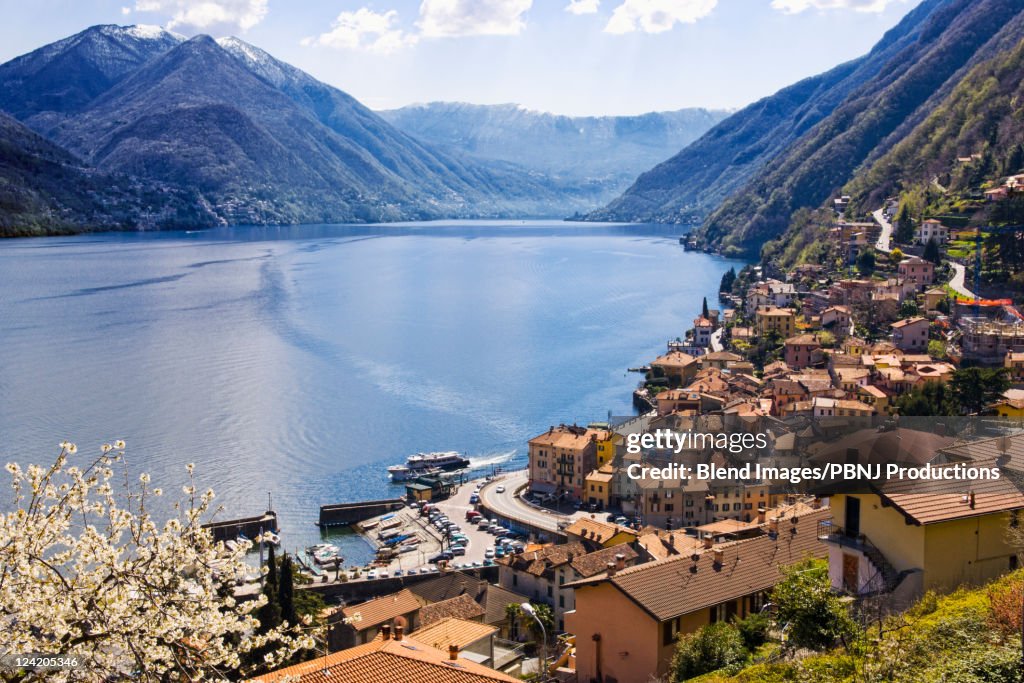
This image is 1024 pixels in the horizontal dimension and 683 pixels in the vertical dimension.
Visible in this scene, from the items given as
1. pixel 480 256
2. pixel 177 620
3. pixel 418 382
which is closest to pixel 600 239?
pixel 480 256

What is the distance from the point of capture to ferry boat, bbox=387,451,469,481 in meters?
24.4

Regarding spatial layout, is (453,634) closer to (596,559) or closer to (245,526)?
(596,559)

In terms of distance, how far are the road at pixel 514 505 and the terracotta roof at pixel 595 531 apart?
282 centimetres

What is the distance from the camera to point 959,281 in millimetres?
33750

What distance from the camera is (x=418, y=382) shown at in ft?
114

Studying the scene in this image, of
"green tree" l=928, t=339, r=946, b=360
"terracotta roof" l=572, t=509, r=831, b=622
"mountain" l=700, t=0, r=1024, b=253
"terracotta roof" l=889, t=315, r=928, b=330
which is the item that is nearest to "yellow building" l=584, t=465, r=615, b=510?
"terracotta roof" l=572, t=509, r=831, b=622

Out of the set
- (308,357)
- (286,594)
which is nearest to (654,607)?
(286,594)

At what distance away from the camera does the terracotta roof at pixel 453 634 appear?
30.1ft

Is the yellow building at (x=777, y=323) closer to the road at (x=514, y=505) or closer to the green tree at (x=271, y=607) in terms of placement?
the road at (x=514, y=505)

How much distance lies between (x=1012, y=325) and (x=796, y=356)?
22.9ft

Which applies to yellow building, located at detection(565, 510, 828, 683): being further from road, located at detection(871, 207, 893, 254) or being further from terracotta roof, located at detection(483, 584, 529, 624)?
road, located at detection(871, 207, 893, 254)

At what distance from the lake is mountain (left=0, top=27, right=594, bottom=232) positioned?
4637 centimetres

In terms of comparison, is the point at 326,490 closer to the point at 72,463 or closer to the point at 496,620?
the point at 72,463

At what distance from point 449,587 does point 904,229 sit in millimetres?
31395
